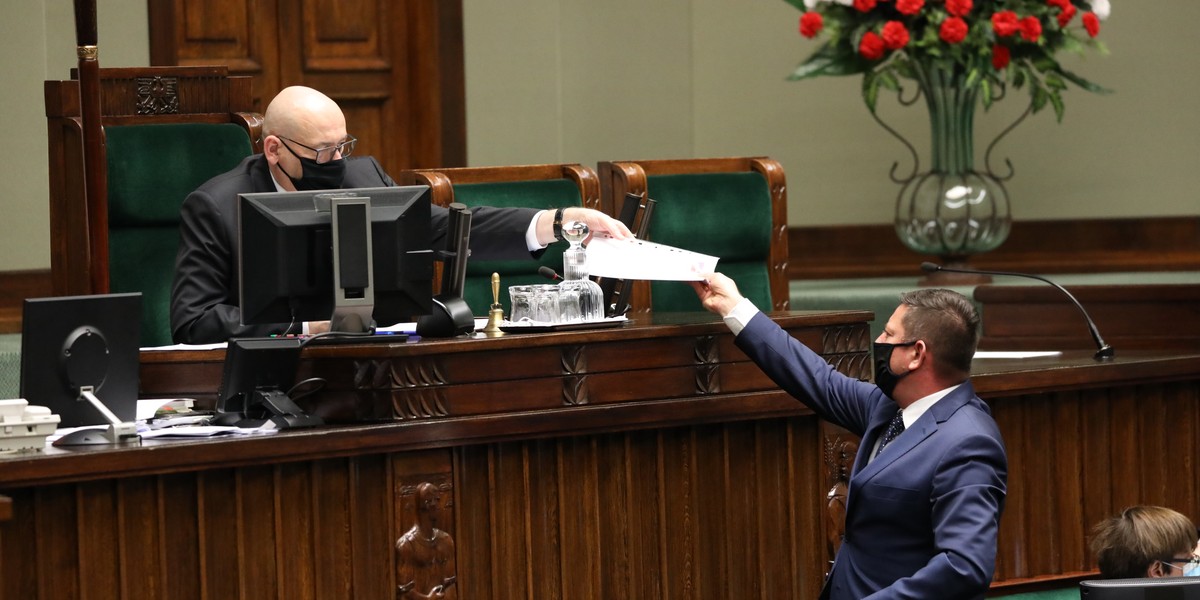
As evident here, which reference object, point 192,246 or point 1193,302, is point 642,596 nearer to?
point 192,246

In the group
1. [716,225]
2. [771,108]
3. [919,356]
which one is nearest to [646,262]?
[919,356]

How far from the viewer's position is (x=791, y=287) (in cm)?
591

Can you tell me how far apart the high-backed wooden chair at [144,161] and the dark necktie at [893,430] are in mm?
2091

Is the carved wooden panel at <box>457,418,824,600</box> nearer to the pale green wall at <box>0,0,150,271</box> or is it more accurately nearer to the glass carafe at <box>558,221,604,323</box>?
the glass carafe at <box>558,221,604,323</box>

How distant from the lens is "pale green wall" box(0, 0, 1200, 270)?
6059 mm

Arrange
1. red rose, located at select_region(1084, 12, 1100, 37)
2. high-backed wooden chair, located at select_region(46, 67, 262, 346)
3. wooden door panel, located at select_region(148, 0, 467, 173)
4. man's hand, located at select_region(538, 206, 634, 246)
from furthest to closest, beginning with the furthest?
wooden door panel, located at select_region(148, 0, 467, 173) → red rose, located at select_region(1084, 12, 1100, 37) → high-backed wooden chair, located at select_region(46, 67, 262, 346) → man's hand, located at select_region(538, 206, 634, 246)

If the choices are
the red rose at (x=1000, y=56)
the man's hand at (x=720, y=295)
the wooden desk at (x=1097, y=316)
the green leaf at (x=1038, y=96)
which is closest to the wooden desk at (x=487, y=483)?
the man's hand at (x=720, y=295)

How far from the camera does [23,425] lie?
2816 mm

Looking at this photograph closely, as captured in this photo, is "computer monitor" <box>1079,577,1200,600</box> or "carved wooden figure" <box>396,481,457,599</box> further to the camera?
"carved wooden figure" <box>396,481,457,599</box>

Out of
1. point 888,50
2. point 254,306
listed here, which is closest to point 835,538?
point 254,306

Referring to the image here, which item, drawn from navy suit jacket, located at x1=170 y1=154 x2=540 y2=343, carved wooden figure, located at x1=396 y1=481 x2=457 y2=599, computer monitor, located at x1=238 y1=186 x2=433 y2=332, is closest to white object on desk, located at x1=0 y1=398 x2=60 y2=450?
computer monitor, located at x1=238 y1=186 x2=433 y2=332

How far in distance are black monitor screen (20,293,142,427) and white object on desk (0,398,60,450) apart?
144 mm

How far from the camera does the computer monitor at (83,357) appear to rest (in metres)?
2.96

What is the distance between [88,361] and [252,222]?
0.41m
